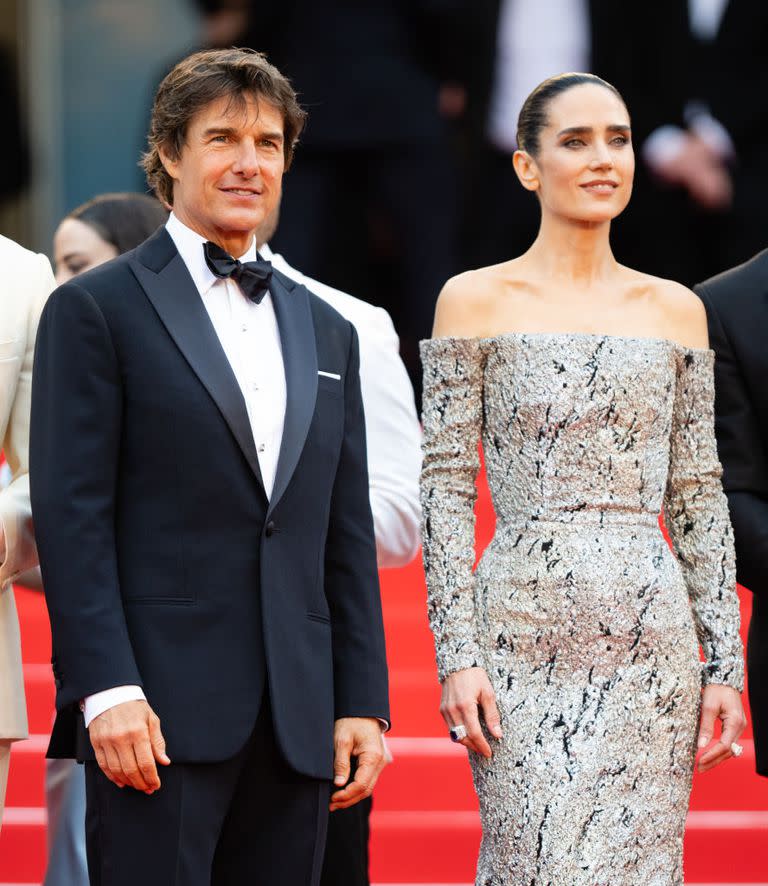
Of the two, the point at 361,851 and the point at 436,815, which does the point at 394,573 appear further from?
the point at 361,851

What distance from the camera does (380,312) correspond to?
145 inches

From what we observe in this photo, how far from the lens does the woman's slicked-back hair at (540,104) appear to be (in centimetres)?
318

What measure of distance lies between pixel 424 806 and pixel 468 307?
1776mm

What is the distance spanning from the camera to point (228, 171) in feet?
9.22

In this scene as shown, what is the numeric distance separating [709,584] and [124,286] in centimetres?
120

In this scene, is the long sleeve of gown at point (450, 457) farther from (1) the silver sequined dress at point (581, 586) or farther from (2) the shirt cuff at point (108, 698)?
(2) the shirt cuff at point (108, 698)

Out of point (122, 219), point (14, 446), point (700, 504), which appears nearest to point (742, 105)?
point (122, 219)

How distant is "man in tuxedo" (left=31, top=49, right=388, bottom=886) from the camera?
2551mm

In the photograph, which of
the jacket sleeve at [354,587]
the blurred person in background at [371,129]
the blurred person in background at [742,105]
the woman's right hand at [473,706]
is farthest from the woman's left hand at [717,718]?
the blurred person in background at [742,105]

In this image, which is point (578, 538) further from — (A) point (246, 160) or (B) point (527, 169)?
(A) point (246, 160)

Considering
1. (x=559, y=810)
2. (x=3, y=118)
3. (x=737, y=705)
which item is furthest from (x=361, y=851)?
(x=3, y=118)

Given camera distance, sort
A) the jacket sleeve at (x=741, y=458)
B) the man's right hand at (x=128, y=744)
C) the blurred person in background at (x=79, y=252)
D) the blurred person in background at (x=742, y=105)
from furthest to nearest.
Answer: the blurred person in background at (x=742, y=105), the blurred person in background at (x=79, y=252), the jacket sleeve at (x=741, y=458), the man's right hand at (x=128, y=744)

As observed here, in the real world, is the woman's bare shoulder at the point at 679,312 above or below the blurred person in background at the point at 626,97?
below

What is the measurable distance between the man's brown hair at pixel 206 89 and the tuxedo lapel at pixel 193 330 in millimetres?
225
